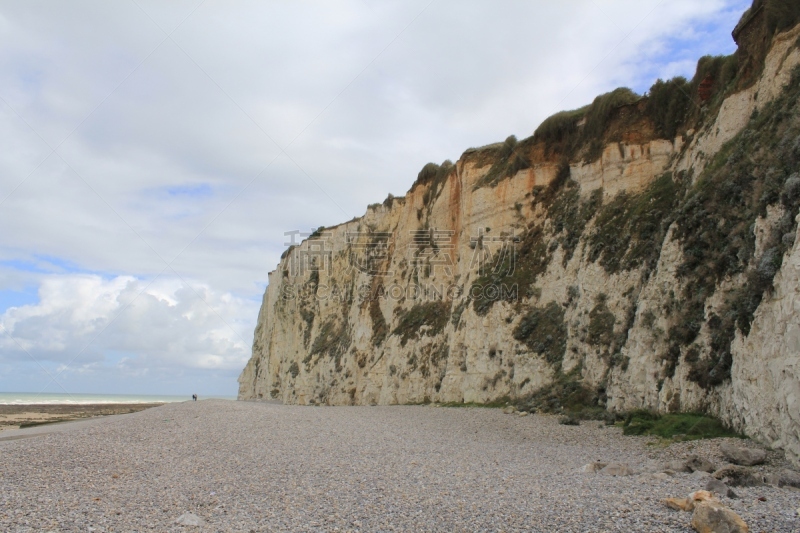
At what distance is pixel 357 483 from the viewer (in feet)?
26.5

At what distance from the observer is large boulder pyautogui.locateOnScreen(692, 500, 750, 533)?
16.6 feet

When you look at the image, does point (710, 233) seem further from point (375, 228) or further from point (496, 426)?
point (375, 228)

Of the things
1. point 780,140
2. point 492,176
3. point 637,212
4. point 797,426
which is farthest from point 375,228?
point 797,426

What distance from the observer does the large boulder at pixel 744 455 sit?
8.11 m

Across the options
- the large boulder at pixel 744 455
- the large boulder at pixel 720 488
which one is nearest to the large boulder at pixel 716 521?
the large boulder at pixel 720 488

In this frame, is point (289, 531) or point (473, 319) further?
point (473, 319)

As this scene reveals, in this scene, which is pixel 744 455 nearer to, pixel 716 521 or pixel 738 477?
pixel 738 477

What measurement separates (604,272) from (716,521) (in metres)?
14.3

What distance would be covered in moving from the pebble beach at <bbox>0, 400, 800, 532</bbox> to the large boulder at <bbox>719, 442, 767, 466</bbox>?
6.1 inches

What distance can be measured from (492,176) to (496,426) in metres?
15.7

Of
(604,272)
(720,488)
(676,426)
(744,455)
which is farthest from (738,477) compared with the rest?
(604,272)

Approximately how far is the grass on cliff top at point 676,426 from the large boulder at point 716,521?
5.28 metres

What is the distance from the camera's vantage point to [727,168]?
44.2 feet

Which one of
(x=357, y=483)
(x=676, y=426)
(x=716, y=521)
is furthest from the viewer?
(x=676, y=426)
